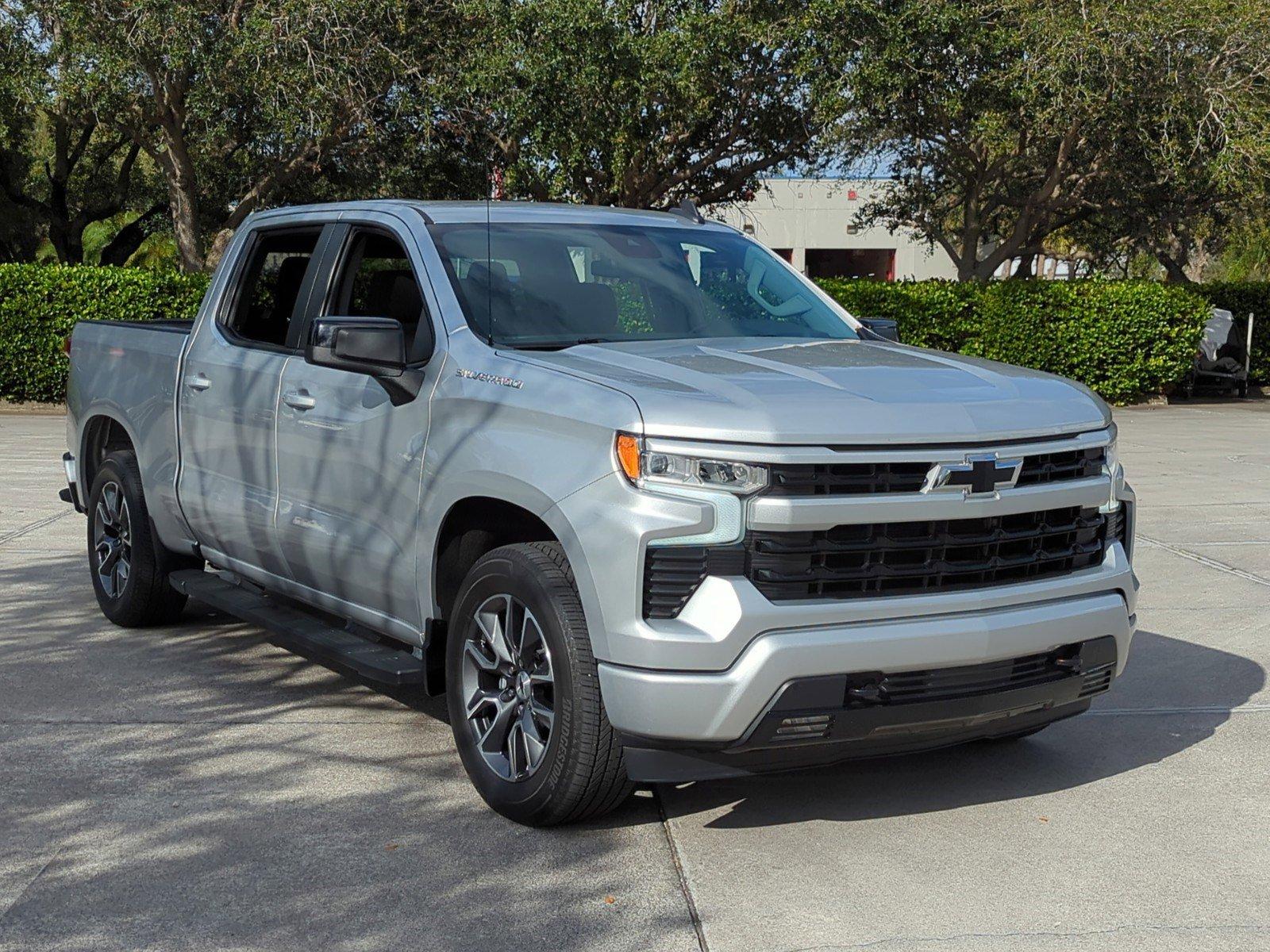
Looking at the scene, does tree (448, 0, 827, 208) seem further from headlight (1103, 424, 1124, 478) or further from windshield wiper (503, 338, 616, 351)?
headlight (1103, 424, 1124, 478)

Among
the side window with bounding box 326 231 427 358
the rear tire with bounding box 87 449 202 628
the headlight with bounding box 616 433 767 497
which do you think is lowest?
the rear tire with bounding box 87 449 202 628

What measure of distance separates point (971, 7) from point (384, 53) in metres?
7.82

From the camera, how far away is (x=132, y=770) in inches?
202

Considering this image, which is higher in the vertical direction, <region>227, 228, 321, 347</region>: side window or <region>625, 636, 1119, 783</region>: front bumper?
<region>227, 228, 321, 347</region>: side window

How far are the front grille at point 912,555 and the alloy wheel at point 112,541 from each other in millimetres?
4223

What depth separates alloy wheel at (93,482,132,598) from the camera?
7305 mm

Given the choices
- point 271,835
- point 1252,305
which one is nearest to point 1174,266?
point 1252,305

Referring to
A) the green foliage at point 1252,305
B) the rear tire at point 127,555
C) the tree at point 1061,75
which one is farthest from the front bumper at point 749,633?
the green foliage at point 1252,305

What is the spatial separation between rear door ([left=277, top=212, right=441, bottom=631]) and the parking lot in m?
0.64

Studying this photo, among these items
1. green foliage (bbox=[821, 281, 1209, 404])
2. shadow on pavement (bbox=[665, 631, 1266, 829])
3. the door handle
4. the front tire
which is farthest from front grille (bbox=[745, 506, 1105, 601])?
green foliage (bbox=[821, 281, 1209, 404])

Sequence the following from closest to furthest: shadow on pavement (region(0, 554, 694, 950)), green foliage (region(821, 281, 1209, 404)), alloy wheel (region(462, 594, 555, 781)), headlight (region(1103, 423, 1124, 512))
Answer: shadow on pavement (region(0, 554, 694, 950))
alloy wheel (region(462, 594, 555, 781))
headlight (region(1103, 423, 1124, 512))
green foliage (region(821, 281, 1209, 404))

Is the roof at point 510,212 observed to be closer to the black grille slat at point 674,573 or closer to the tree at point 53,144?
the black grille slat at point 674,573

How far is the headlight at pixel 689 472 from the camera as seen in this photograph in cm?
403

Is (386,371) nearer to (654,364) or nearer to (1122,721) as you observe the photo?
(654,364)
